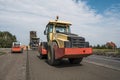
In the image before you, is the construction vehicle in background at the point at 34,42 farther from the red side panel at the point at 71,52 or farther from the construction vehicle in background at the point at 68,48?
the red side panel at the point at 71,52

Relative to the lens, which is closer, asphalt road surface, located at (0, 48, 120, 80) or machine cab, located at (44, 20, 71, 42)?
asphalt road surface, located at (0, 48, 120, 80)

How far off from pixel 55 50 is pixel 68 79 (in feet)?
14.5

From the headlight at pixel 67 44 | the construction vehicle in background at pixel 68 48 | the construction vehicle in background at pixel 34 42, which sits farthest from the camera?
the construction vehicle in background at pixel 34 42

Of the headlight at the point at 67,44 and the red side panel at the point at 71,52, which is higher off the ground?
the headlight at the point at 67,44

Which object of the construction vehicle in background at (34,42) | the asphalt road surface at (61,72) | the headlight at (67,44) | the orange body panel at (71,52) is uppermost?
the construction vehicle in background at (34,42)

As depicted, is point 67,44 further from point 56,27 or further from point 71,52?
point 56,27

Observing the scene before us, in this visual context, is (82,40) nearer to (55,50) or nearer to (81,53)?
(81,53)

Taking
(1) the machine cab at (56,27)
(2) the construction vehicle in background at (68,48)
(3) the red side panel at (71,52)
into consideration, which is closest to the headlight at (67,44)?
(2) the construction vehicle in background at (68,48)

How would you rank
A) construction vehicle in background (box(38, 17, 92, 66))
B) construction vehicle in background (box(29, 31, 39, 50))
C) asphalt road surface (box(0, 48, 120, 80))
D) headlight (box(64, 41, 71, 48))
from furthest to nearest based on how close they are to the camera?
construction vehicle in background (box(29, 31, 39, 50)) → headlight (box(64, 41, 71, 48)) → construction vehicle in background (box(38, 17, 92, 66)) → asphalt road surface (box(0, 48, 120, 80))

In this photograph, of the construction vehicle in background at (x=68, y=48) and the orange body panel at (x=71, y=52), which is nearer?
the orange body panel at (x=71, y=52)

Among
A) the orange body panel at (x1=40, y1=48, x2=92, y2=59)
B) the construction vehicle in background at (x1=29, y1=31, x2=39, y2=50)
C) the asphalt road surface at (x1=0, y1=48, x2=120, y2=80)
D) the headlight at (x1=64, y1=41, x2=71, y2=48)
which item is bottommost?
the asphalt road surface at (x1=0, y1=48, x2=120, y2=80)

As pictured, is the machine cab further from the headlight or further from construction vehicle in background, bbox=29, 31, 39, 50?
construction vehicle in background, bbox=29, 31, 39, 50

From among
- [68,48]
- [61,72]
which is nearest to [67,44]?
[68,48]

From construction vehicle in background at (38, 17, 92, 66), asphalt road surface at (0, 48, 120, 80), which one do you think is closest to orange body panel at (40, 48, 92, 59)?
construction vehicle in background at (38, 17, 92, 66)
